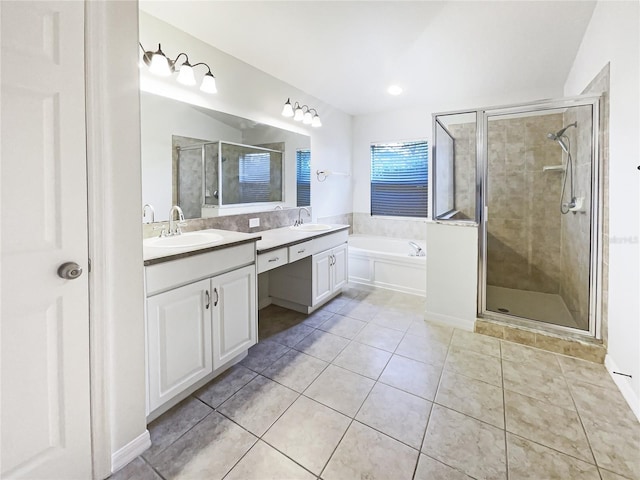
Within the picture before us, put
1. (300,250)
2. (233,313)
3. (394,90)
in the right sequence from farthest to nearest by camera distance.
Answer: (394,90)
(300,250)
(233,313)

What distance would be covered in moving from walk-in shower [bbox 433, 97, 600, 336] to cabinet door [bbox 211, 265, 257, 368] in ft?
6.27

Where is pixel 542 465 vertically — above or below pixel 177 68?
below

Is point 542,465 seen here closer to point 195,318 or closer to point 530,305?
point 195,318

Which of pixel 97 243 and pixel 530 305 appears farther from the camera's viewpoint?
pixel 530 305

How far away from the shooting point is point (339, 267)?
321 cm

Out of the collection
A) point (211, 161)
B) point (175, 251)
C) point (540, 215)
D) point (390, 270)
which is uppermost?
point (211, 161)

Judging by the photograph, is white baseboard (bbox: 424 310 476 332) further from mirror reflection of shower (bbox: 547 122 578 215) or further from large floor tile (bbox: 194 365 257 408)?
large floor tile (bbox: 194 365 257 408)

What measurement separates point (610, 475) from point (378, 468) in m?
0.95

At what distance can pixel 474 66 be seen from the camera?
2.92 metres

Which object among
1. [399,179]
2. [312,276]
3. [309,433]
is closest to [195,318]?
[309,433]

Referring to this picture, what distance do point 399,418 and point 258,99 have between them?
9.10ft

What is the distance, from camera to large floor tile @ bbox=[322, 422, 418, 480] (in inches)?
49.2

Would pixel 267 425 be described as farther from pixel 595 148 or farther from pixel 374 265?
pixel 595 148

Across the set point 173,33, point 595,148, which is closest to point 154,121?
point 173,33
